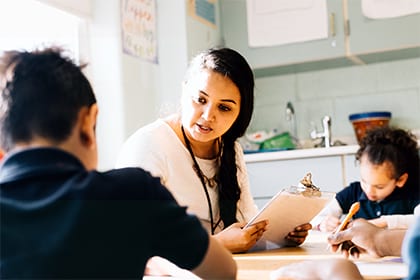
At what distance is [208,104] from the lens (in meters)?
1.77

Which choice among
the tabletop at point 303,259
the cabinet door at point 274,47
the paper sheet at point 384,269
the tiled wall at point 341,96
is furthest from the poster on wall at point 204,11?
the paper sheet at point 384,269

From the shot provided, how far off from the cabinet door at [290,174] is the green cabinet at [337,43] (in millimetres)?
631

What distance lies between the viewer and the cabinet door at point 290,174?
10.2ft

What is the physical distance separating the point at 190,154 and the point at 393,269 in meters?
0.87

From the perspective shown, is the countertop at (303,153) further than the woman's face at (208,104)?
Yes

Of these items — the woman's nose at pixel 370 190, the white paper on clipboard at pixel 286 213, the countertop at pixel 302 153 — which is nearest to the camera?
the white paper on clipboard at pixel 286 213

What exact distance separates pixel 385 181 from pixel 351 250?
3.26 ft

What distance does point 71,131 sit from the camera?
0.76 m

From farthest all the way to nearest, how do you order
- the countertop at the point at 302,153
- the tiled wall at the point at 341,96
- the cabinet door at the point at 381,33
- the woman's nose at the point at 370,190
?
1. the tiled wall at the point at 341,96
2. the cabinet door at the point at 381,33
3. the countertop at the point at 302,153
4. the woman's nose at the point at 370,190

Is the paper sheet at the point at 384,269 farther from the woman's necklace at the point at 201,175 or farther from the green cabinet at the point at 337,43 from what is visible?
the green cabinet at the point at 337,43

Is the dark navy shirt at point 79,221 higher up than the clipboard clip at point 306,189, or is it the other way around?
the dark navy shirt at point 79,221

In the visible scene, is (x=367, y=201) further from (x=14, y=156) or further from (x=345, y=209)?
(x=14, y=156)

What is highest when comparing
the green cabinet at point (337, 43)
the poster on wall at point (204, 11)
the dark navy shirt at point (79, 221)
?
the poster on wall at point (204, 11)

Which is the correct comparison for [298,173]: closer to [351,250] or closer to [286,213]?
[286,213]
